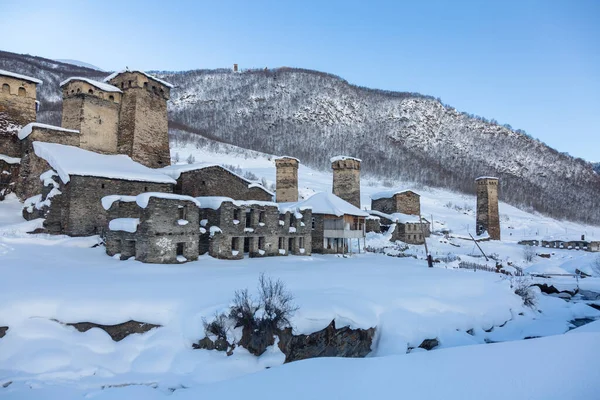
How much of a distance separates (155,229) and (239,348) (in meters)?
7.34

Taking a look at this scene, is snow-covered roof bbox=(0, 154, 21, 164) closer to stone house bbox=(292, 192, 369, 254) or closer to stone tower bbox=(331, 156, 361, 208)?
stone house bbox=(292, 192, 369, 254)

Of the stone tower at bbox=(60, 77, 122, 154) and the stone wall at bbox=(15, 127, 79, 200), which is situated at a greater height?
the stone tower at bbox=(60, 77, 122, 154)

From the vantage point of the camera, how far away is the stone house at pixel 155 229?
15.8m

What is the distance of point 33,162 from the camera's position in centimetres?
2094

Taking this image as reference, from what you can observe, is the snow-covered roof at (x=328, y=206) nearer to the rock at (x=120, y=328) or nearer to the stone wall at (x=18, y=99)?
the rock at (x=120, y=328)

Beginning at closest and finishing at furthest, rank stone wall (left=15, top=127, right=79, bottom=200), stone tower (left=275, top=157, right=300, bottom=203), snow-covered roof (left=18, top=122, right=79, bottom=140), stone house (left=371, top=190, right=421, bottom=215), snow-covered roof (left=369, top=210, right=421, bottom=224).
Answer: stone wall (left=15, top=127, right=79, bottom=200) < snow-covered roof (left=18, top=122, right=79, bottom=140) < stone tower (left=275, top=157, right=300, bottom=203) < snow-covered roof (left=369, top=210, right=421, bottom=224) < stone house (left=371, top=190, right=421, bottom=215)

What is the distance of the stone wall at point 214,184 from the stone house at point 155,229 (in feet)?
17.1

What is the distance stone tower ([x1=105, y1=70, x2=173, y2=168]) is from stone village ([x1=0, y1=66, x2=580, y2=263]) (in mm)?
68

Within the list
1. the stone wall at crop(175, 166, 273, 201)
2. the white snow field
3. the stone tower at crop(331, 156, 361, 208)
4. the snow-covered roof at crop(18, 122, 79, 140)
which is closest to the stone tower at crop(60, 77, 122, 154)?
the snow-covered roof at crop(18, 122, 79, 140)

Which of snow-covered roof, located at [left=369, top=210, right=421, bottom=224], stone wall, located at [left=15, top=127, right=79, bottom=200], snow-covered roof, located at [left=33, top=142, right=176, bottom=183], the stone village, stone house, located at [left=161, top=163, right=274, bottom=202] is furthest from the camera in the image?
snow-covered roof, located at [left=369, top=210, right=421, bottom=224]

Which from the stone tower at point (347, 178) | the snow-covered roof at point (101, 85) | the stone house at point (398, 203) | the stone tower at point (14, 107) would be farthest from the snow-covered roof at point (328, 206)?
the stone tower at point (14, 107)

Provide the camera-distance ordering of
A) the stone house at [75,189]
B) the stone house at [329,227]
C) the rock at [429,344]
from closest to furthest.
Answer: the rock at [429,344] < the stone house at [75,189] < the stone house at [329,227]

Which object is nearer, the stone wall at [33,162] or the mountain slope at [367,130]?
the stone wall at [33,162]

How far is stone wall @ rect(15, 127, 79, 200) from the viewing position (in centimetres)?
2050
